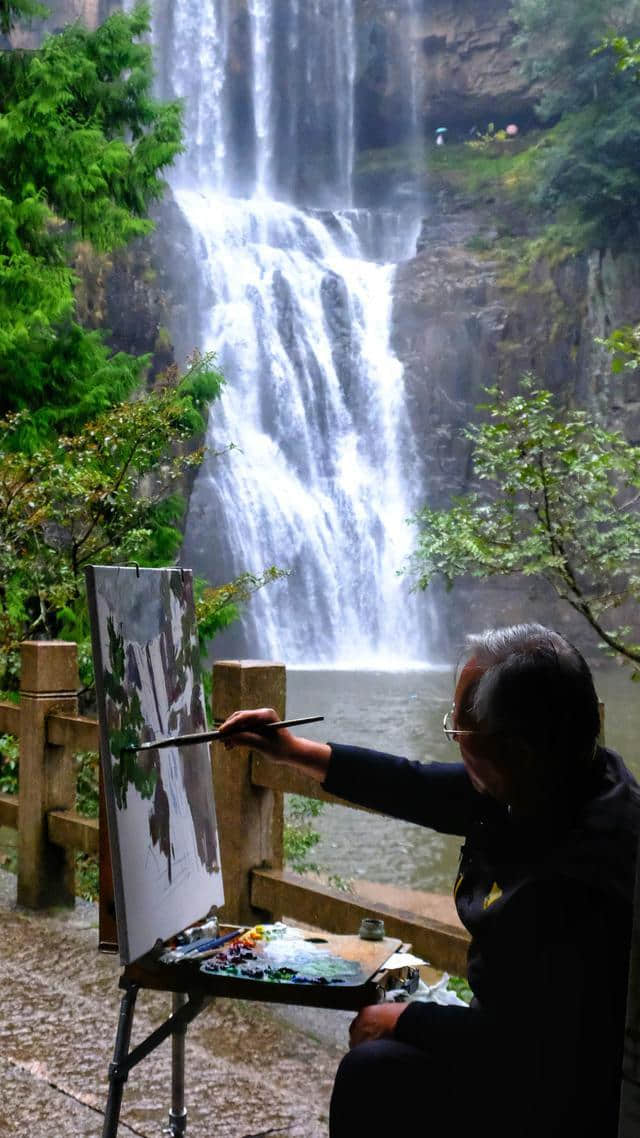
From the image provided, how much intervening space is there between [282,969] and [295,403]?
2601 cm

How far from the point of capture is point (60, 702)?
191 inches

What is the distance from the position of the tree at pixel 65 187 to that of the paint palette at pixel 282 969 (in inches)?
304

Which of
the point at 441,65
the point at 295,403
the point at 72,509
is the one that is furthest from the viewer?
the point at 441,65

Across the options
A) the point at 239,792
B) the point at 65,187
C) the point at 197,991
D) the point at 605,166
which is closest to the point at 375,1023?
the point at 197,991

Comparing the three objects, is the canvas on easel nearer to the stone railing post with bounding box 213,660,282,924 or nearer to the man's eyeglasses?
the man's eyeglasses

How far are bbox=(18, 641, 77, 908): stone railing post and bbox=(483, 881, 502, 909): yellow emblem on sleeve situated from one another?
3.35 m

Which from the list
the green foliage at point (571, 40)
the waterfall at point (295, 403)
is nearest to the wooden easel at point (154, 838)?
the waterfall at point (295, 403)

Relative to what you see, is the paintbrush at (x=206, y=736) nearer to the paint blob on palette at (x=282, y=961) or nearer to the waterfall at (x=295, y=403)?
the paint blob on palette at (x=282, y=961)

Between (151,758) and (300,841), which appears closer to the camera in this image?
(151,758)

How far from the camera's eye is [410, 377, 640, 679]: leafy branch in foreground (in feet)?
24.4

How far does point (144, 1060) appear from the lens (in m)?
3.27

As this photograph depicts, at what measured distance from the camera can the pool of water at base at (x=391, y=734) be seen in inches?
364

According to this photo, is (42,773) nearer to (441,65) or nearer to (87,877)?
(87,877)

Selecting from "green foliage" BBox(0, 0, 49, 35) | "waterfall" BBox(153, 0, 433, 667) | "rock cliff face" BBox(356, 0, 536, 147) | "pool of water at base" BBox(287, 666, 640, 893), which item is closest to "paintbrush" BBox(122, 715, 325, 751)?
"pool of water at base" BBox(287, 666, 640, 893)
